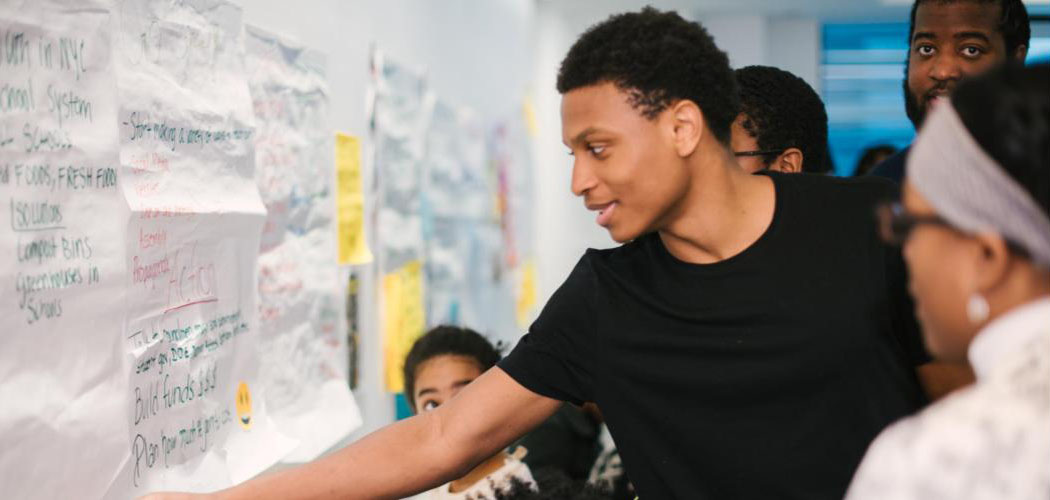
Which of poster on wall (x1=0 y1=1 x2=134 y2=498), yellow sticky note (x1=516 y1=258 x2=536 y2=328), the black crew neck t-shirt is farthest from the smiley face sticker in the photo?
yellow sticky note (x1=516 y1=258 x2=536 y2=328)

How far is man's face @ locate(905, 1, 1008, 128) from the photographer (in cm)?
181

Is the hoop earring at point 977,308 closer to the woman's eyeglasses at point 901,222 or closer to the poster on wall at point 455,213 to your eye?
the woman's eyeglasses at point 901,222

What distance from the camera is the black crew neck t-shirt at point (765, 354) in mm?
1235

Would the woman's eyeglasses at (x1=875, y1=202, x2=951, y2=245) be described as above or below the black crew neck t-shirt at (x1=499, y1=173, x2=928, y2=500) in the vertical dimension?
above

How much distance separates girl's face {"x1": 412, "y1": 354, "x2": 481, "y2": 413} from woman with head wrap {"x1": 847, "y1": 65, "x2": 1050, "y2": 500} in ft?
4.55

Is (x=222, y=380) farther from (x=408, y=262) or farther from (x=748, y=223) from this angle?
(x=408, y=262)

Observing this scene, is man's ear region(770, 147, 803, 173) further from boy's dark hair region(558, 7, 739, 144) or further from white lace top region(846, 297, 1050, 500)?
white lace top region(846, 297, 1050, 500)

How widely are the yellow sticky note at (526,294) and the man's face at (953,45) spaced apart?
8.32 feet

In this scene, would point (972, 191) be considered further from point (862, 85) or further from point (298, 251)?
point (862, 85)

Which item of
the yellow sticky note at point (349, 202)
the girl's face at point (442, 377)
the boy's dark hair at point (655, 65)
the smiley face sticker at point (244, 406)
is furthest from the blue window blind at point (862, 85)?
the boy's dark hair at point (655, 65)

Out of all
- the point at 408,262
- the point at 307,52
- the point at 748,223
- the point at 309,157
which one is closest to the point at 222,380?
the point at 309,157

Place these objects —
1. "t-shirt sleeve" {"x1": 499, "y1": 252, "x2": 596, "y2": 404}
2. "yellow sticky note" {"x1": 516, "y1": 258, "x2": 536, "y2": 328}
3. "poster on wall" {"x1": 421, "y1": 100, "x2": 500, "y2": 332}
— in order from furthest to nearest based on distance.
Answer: "yellow sticky note" {"x1": 516, "y1": 258, "x2": 536, "y2": 328} → "poster on wall" {"x1": 421, "y1": 100, "x2": 500, "y2": 332} → "t-shirt sleeve" {"x1": 499, "y1": 252, "x2": 596, "y2": 404}

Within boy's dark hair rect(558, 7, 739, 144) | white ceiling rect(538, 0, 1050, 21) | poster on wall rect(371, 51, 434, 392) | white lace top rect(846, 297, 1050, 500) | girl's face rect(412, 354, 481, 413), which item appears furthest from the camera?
white ceiling rect(538, 0, 1050, 21)

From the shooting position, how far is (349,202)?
89.7 inches
